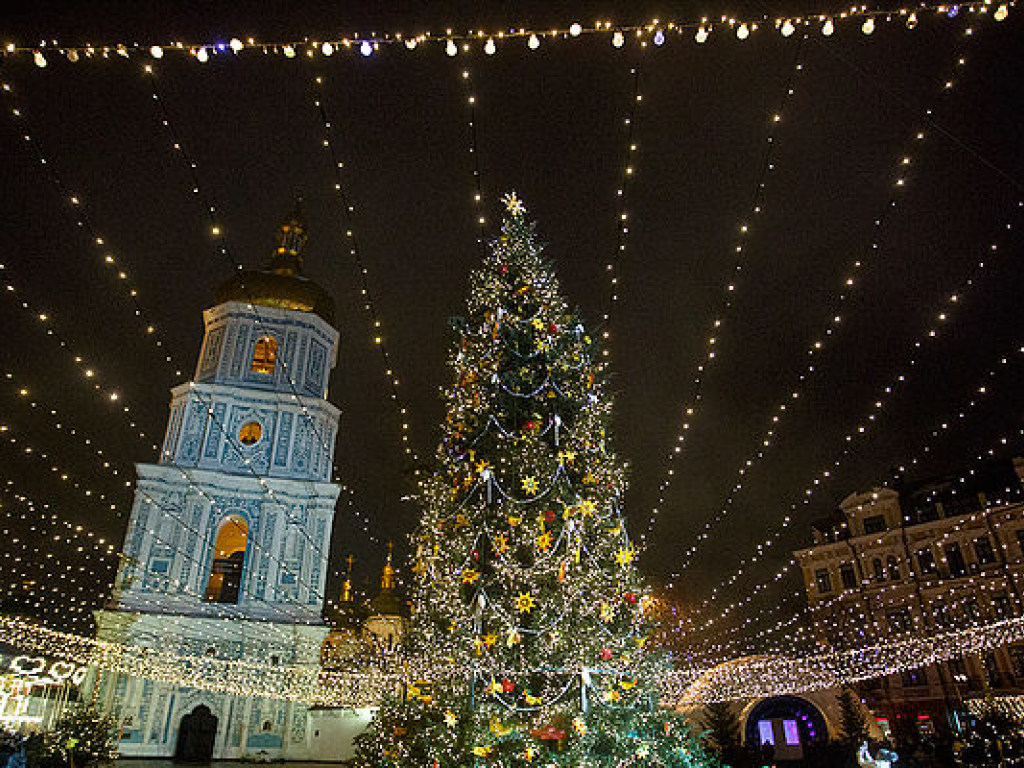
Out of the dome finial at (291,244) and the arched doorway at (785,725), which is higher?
the dome finial at (291,244)

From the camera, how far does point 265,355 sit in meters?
24.1

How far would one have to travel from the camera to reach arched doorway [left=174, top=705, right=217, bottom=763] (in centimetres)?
1842

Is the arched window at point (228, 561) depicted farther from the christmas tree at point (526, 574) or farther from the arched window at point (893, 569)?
the arched window at point (893, 569)

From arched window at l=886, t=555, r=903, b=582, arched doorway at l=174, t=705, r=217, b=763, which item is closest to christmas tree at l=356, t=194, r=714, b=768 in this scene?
arched doorway at l=174, t=705, r=217, b=763

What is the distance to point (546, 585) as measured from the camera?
7918 mm

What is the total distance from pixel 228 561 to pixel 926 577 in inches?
1027

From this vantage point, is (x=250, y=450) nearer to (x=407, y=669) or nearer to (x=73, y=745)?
(x=73, y=745)

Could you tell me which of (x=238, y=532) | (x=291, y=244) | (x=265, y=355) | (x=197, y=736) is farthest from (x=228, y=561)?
(x=291, y=244)

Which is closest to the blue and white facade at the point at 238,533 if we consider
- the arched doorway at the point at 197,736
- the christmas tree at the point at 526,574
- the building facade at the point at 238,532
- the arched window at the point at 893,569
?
the building facade at the point at 238,532

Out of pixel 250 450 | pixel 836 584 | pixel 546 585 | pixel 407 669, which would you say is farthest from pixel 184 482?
pixel 836 584

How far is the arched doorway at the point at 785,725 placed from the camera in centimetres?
2175

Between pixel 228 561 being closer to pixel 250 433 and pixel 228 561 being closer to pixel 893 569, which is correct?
pixel 250 433

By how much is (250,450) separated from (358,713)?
9.30m

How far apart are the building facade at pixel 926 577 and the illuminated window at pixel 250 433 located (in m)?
20.1
